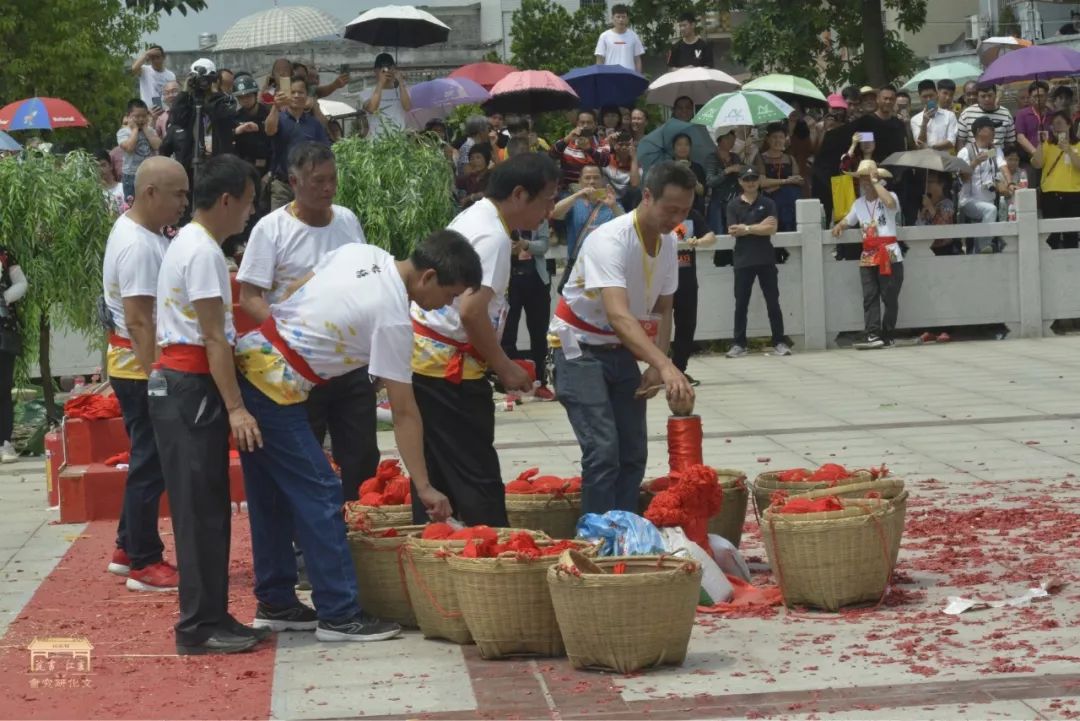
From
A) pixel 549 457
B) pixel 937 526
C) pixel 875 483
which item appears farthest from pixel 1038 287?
pixel 875 483

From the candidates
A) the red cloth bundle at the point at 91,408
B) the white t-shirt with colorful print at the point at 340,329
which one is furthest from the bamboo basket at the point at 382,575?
the red cloth bundle at the point at 91,408

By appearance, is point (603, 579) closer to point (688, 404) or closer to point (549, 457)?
point (688, 404)

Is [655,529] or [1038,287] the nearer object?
[655,529]

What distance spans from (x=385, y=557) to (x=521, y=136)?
10.2 metres

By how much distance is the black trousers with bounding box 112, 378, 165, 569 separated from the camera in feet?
27.6

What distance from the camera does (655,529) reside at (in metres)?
7.39

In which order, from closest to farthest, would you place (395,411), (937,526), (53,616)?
(395,411), (53,616), (937,526)

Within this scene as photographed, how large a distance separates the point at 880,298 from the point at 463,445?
38.3ft

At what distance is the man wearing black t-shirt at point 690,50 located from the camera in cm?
2252

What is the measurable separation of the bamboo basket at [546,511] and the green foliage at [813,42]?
22.3 meters

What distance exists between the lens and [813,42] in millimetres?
30250

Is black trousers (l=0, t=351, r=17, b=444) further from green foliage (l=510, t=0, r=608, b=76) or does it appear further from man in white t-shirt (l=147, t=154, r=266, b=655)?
green foliage (l=510, t=0, r=608, b=76)

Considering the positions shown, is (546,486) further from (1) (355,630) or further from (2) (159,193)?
(2) (159,193)

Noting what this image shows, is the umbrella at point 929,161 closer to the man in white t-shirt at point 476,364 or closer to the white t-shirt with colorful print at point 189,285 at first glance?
the man in white t-shirt at point 476,364
